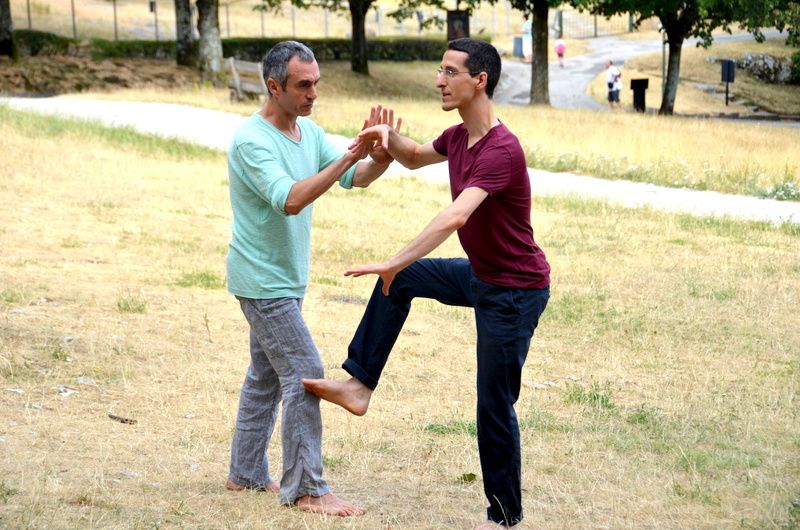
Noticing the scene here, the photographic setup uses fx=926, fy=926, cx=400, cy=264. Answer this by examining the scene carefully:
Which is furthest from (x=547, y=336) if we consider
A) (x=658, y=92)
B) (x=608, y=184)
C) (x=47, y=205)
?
(x=658, y=92)

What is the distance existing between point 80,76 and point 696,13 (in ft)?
70.6

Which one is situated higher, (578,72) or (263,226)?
(578,72)

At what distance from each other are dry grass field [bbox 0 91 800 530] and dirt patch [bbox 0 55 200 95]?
70.1 feet

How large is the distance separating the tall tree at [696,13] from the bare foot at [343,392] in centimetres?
2596

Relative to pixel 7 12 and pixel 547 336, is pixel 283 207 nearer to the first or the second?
pixel 547 336

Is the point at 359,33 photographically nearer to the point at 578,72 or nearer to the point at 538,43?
the point at 538,43

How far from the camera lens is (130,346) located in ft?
23.1

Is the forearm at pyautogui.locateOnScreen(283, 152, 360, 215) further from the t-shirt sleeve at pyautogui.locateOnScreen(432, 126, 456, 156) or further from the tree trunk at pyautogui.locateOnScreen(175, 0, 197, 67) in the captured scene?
the tree trunk at pyautogui.locateOnScreen(175, 0, 197, 67)

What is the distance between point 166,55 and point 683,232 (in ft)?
103

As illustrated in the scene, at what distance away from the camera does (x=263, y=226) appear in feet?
13.9

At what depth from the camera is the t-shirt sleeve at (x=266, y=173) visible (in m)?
3.99

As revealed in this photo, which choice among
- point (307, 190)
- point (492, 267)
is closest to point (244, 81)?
point (307, 190)

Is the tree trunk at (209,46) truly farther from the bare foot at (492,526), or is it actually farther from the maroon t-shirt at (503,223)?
the bare foot at (492,526)

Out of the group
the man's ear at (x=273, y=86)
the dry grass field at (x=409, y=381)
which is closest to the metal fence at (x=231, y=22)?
the dry grass field at (x=409, y=381)
